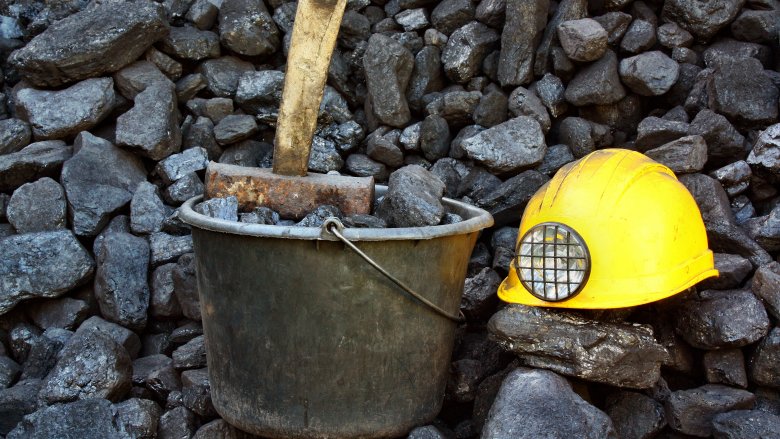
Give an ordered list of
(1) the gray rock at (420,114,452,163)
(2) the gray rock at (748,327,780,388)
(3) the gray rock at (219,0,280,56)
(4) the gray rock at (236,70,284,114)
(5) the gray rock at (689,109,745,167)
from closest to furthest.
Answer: (2) the gray rock at (748,327,780,388) → (5) the gray rock at (689,109,745,167) → (1) the gray rock at (420,114,452,163) → (4) the gray rock at (236,70,284,114) → (3) the gray rock at (219,0,280,56)

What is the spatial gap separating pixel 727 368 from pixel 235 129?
2245 mm

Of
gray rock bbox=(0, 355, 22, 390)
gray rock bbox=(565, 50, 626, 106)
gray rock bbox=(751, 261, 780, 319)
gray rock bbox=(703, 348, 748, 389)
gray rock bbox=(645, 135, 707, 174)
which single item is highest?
gray rock bbox=(565, 50, 626, 106)

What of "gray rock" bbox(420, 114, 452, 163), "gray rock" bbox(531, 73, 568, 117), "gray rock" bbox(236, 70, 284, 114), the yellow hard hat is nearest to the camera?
the yellow hard hat

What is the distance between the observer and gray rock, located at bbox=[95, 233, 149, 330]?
3.31m

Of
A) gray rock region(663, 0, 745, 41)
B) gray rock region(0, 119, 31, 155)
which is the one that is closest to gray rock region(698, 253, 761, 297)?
gray rock region(663, 0, 745, 41)

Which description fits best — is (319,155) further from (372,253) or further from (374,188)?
(372,253)

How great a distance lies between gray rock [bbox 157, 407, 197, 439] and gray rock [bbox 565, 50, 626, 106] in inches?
79.6

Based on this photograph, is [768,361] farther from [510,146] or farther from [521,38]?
[521,38]

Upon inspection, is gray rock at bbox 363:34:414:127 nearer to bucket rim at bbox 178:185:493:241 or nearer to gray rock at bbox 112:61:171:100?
gray rock at bbox 112:61:171:100

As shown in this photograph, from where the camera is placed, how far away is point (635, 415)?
8.46 ft

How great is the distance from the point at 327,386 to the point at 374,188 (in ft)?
2.50

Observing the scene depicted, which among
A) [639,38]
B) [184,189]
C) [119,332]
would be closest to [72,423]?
[119,332]

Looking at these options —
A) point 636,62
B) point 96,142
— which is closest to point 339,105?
point 96,142

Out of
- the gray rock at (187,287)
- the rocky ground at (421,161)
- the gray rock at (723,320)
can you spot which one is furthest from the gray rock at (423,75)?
the gray rock at (723,320)
